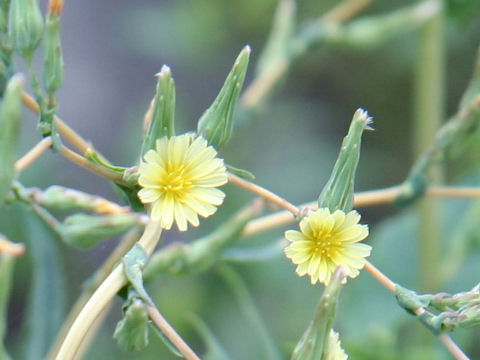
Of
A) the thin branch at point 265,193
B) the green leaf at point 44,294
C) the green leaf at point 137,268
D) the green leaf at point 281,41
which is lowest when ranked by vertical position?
the green leaf at point 44,294

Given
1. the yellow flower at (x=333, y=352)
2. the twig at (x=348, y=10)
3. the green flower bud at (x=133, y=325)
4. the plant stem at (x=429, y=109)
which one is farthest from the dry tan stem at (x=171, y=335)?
the twig at (x=348, y=10)

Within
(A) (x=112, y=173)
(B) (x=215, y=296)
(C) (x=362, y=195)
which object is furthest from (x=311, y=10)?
(A) (x=112, y=173)

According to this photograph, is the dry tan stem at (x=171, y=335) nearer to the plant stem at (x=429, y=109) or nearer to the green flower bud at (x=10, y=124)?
the green flower bud at (x=10, y=124)

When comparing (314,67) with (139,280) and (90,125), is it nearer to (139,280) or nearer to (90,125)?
(90,125)

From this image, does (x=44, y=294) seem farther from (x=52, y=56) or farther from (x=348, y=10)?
(x=348, y=10)

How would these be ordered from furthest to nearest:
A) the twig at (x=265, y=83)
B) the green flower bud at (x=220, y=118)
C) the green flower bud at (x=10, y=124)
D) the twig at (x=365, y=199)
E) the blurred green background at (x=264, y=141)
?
the blurred green background at (x=264, y=141) → the twig at (x=265, y=83) → the twig at (x=365, y=199) → the green flower bud at (x=220, y=118) → the green flower bud at (x=10, y=124)

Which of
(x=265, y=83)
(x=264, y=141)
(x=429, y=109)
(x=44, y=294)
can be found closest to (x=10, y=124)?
(x=44, y=294)

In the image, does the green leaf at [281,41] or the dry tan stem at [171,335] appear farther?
the green leaf at [281,41]
